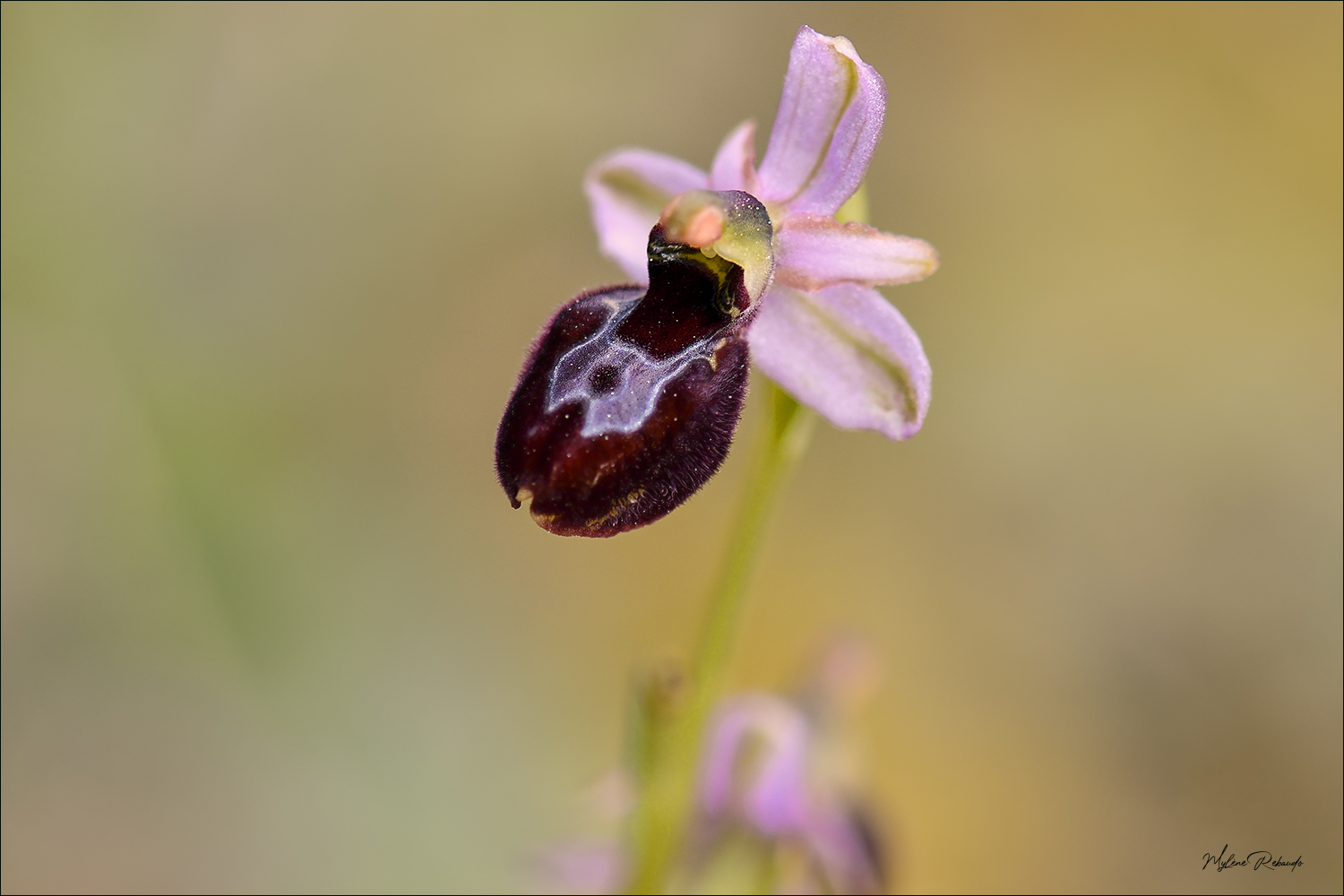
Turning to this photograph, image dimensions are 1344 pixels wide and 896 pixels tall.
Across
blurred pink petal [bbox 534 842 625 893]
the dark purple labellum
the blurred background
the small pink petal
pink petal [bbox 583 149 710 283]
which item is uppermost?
the blurred background

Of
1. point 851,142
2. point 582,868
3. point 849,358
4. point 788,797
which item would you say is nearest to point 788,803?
point 788,797

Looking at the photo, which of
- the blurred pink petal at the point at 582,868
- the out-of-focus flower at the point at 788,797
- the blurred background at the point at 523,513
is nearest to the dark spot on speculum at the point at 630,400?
the out-of-focus flower at the point at 788,797

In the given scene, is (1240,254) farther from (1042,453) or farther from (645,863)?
(645,863)

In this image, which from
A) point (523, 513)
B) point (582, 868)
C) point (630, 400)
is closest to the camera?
point (630, 400)
